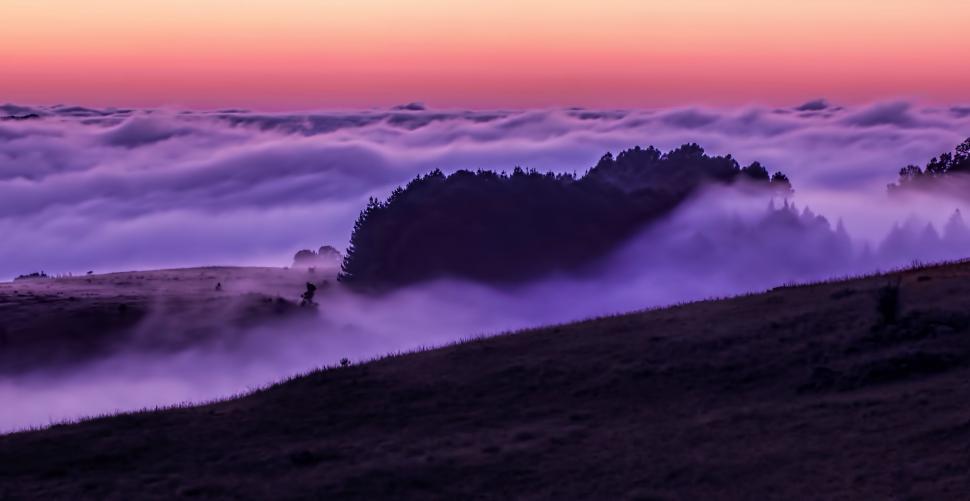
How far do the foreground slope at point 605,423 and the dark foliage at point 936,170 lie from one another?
6127 cm

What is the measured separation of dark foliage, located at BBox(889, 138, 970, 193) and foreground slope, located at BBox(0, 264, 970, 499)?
6127 centimetres

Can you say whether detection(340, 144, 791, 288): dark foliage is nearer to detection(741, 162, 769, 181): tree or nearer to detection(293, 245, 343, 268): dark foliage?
detection(741, 162, 769, 181): tree

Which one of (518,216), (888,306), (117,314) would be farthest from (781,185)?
(888,306)

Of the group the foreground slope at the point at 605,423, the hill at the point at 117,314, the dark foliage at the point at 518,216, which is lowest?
the foreground slope at the point at 605,423

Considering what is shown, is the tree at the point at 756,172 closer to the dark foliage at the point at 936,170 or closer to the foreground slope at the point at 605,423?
the dark foliage at the point at 936,170

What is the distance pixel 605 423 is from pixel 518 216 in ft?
230

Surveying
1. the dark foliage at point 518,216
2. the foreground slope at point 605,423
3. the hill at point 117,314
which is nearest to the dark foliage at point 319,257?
the dark foliage at point 518,216

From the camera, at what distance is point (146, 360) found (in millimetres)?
55094

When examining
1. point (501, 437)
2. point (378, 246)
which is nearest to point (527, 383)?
point (501, 437)

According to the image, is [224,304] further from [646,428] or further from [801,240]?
[801,240]

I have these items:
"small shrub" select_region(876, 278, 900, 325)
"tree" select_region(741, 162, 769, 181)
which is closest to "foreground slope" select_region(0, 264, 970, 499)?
"small shrub" select_region(876, 278, 900, 325)

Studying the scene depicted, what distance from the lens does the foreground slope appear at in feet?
54.7

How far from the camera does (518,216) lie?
90062 mm

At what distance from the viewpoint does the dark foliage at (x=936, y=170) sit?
83688 mm
